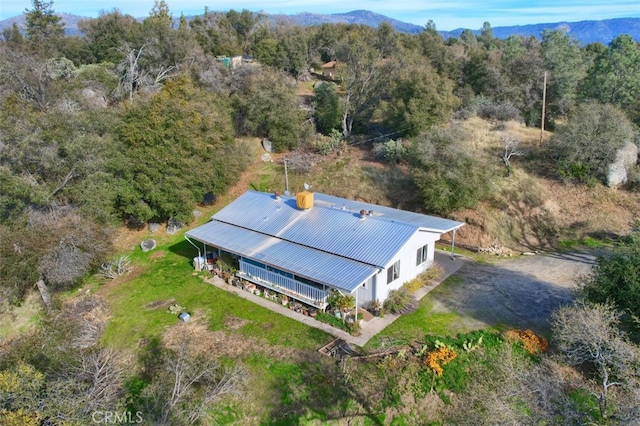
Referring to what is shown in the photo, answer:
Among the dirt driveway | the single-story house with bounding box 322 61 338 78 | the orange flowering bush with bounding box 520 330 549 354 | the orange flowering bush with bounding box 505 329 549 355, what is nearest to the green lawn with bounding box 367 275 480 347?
the dirt driveway

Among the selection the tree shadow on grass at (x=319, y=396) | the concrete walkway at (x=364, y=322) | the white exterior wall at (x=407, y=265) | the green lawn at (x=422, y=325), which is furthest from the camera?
the white exterior wall at (x=407, y=265)

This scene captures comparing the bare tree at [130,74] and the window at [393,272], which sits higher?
the bare tree at [130,74]

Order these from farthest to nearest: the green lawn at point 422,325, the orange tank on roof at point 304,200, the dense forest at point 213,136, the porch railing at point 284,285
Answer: the orange tank on roof at point 304,200 < the porch railing at point 284,285 < the green lawn at point 422,325 < the dense forest at point 213,136

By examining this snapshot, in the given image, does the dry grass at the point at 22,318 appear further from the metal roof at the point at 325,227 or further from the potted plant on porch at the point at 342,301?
the potted plant on porch at the point at 342,301

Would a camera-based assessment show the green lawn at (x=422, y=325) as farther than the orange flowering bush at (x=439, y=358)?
Yes

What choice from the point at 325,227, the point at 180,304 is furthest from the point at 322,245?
the point at 180,304

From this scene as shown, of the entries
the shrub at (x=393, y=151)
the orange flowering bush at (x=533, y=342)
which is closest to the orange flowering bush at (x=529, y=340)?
the orange flowering bush at (x=533, y=342)

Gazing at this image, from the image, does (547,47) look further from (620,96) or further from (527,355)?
(527,355)

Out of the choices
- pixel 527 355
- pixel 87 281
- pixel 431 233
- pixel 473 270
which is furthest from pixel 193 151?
pixel 527 355
